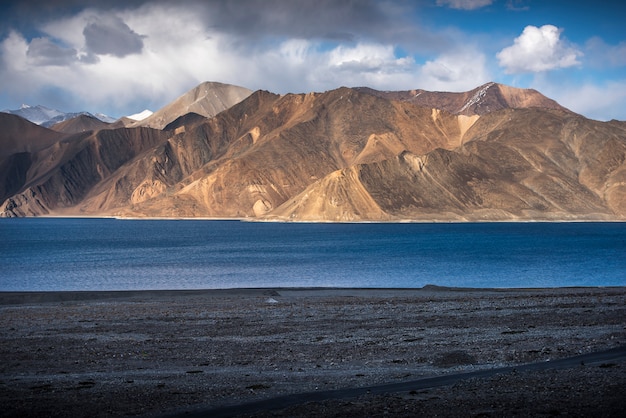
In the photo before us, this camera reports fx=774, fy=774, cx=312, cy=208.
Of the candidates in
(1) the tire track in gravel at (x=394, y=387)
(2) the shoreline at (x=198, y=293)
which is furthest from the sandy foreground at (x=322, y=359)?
(2) the shoreline at (x=198, y=293)

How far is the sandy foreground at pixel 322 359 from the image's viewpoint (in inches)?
568

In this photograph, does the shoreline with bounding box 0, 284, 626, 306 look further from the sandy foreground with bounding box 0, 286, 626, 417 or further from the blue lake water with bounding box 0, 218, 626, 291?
the sandy foreground with bounding box 0, 286, 626, 417

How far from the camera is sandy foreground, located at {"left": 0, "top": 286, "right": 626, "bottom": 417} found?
14.4 m

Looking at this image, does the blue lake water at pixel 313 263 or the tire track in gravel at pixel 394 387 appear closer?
the tire track in gravel at pixel 394 387

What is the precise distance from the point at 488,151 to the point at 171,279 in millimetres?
148493

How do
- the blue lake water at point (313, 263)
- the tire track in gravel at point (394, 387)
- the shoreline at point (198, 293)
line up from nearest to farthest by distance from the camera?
the tire track in gravel at point (394, 387) → the shoreline at point (198, 293) → the blue lake water at point (313, 263)

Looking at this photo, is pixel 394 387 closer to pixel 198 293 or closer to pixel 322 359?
pixel 322 359

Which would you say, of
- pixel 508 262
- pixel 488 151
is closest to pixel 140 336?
pixel 508 262

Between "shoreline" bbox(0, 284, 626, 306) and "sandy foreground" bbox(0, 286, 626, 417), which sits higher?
"shoreline" bbox(0, 284, 626, 306)

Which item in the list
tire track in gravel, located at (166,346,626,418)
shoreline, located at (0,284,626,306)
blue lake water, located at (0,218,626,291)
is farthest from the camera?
blue lake water, located at (0,218,626,291)

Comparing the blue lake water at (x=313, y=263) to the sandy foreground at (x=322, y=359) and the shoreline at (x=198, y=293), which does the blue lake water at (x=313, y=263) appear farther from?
the sandy foreground at (x=322, y=359)

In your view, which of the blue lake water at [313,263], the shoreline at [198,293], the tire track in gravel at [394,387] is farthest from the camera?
the blue lake water at [313,263]

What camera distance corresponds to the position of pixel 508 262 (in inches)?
2985

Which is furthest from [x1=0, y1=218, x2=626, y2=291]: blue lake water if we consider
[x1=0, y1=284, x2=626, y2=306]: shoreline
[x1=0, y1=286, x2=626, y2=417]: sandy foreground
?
[x1=0, y1=286, x2=626, y2=417]: sandy foreground
